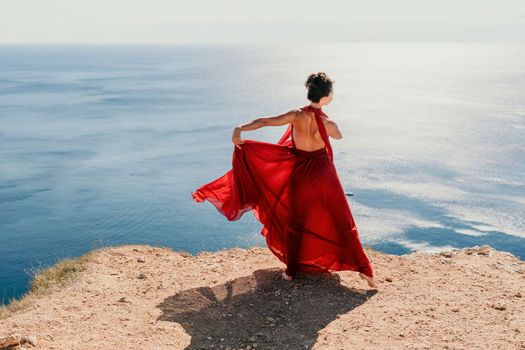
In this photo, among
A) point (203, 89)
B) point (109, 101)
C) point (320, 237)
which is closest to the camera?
point (320, 237)

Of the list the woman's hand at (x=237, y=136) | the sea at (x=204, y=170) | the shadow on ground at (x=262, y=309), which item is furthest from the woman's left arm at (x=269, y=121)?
the sea at (x=204, y=170)

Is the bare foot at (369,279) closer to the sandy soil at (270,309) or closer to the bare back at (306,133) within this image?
the sandy soil at (270,309)

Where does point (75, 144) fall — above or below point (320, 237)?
below

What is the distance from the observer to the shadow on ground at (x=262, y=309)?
619 centimetres

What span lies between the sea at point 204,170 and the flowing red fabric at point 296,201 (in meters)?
5.42

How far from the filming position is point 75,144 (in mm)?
67062

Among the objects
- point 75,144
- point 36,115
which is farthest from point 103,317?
point 36,115

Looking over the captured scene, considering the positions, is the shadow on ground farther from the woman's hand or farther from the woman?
the woman's hand

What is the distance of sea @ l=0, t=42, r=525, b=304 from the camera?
40844mm

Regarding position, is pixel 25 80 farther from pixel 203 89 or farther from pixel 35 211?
pixel 35 211

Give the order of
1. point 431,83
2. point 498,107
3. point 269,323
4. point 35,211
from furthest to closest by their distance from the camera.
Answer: point 431,83
point 498,107
point 35,211
point 269,323

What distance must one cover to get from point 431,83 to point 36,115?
103775mm

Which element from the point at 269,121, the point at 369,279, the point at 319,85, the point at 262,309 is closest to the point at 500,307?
the point at 369,279

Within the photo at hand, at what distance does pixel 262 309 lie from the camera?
6934 millimetres
